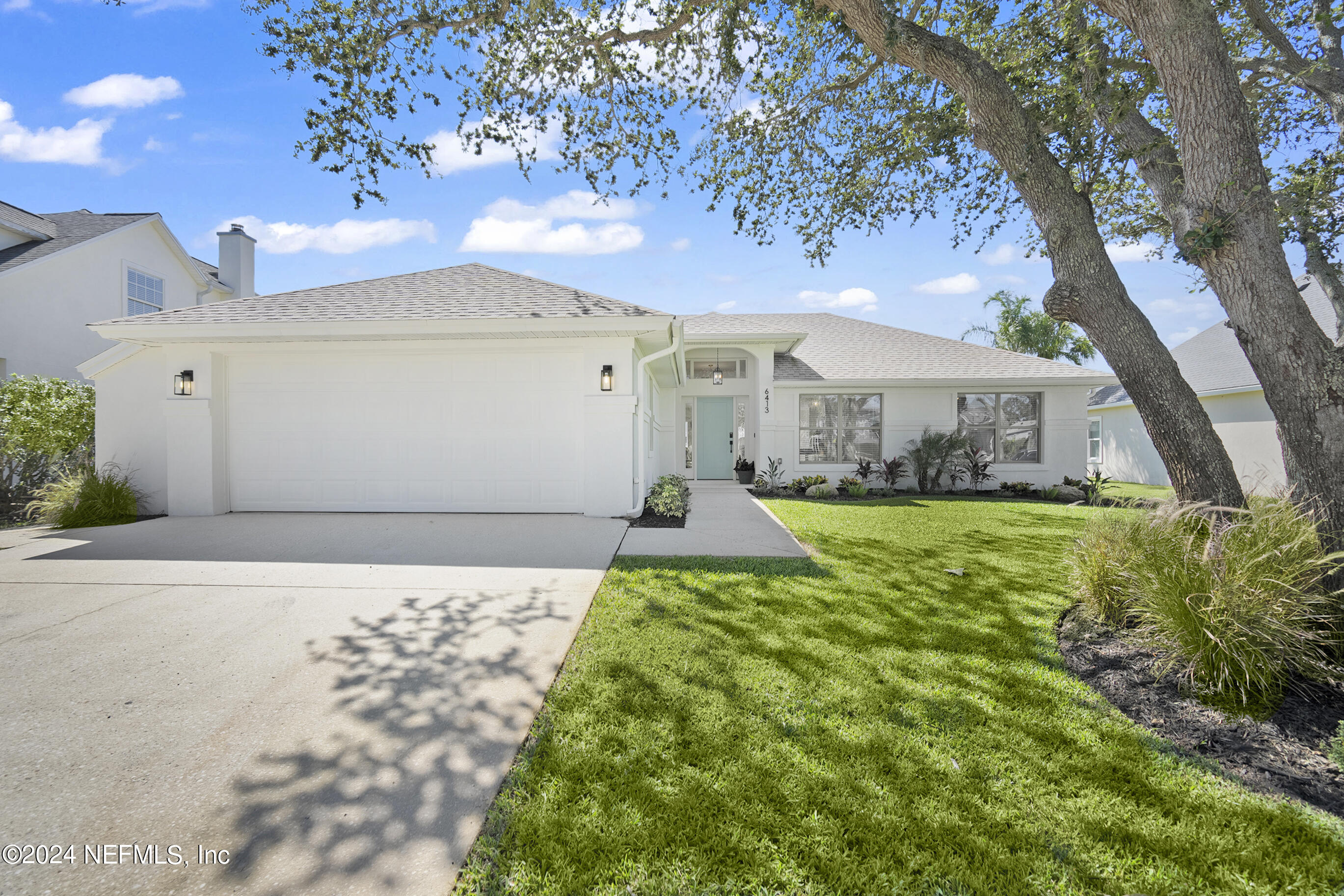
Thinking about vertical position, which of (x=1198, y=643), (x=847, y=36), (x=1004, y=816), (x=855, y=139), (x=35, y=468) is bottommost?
(x=1004, y=816)

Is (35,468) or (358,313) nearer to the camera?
(358,313)

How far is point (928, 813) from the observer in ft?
6.33

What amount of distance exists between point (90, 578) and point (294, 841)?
194 inches

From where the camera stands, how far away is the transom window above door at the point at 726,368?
46.2 ft

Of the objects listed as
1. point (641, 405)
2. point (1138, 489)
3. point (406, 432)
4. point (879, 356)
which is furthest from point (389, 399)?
point (1138, 489)

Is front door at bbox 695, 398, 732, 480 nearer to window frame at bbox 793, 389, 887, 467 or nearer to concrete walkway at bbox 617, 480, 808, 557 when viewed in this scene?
window frame at bbox 793, 389, 887, 467

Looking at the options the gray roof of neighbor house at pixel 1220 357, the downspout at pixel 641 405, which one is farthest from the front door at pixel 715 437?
the gray roof of neighbor house at pixel 1220 357

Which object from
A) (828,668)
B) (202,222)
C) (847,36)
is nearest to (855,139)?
(847,36)

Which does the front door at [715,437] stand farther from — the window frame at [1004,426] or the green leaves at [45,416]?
the green leaves at [45,416]

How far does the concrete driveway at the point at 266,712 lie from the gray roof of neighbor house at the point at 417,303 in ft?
12.1

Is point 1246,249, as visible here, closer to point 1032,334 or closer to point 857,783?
point 857,783

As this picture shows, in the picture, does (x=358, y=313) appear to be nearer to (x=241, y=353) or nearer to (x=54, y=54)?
(x=241, y=353)

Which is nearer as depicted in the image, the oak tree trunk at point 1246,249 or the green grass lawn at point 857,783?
the green grass lawn at point 857,783

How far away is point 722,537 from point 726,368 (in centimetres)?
804
